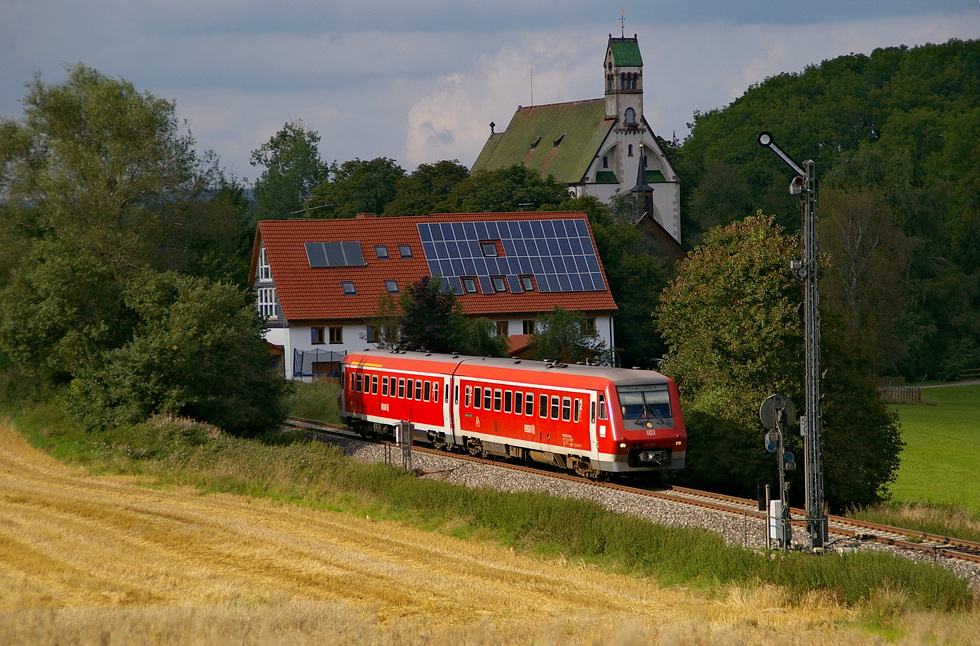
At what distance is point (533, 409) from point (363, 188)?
235ft

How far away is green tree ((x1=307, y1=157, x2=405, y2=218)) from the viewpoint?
323 feet

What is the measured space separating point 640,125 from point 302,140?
40.0 meters

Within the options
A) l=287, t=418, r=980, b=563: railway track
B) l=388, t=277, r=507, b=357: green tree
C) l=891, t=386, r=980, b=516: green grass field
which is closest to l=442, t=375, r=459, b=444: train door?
l=287, t=418, r=980, b=563: railway track

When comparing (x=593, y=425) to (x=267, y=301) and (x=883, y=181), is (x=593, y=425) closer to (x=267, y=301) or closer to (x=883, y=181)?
(x=267, y=301)

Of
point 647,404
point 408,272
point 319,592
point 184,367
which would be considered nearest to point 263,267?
point 408,272

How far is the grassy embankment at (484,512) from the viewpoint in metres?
17.8

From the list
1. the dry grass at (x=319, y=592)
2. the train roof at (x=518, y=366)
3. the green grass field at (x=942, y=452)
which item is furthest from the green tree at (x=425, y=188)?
the dry grass at (x=319, y=592)

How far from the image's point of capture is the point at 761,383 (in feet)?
107

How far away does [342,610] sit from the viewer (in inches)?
680

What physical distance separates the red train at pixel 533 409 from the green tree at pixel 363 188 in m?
60.6

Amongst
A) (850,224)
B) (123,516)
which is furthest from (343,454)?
(850,224)

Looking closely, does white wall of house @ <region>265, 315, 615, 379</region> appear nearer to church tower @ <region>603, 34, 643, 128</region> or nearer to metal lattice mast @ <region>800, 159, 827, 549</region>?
metal lattice mast @ <region>800, 159, 827, 549</region>

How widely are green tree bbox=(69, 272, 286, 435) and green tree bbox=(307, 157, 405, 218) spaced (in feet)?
197

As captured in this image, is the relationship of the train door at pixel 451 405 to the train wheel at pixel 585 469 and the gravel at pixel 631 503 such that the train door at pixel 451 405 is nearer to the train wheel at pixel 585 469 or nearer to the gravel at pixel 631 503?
the gravel at pixel 631 503
